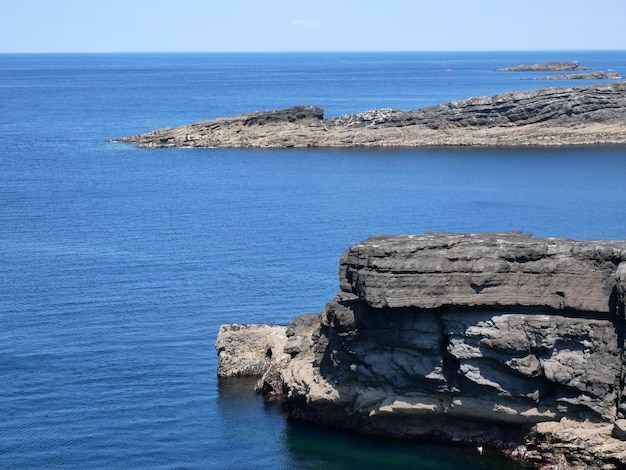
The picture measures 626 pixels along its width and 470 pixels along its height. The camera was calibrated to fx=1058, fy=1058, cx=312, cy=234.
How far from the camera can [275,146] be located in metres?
125

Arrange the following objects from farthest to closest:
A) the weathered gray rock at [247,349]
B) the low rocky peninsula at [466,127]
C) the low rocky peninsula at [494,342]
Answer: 1. the low rocky peninsula at [466,127]
2. the weathered gray rock at [247,349]
3. the low rocky peninsula at [494,342]

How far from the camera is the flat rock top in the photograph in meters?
34.2

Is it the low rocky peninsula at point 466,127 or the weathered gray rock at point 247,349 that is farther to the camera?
the low rocky peninsula at point 466,127

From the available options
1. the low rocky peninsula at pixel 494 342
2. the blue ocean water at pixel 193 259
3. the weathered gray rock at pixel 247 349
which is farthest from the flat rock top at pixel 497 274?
the weathered gray rock at pixel 247 349

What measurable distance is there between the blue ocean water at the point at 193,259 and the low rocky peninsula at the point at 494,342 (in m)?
1.61

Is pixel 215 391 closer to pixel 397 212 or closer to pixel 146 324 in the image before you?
pixel 146 324

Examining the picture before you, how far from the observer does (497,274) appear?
34.6 metres

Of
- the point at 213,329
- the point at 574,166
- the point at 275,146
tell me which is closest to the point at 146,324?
the point at 213,329

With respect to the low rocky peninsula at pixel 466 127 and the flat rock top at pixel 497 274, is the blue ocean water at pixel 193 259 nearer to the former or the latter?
the low rocky peninsula at pixel 466 127

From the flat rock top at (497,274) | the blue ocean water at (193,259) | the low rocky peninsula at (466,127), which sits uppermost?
the flat rock top at (497,274)

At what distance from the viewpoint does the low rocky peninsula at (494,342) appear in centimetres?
3412

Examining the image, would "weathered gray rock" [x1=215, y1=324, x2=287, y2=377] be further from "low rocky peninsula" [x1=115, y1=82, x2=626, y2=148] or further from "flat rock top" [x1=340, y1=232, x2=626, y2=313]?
"low rocky peninsula" [x1=115, y1=82, x2=626, y2=148]

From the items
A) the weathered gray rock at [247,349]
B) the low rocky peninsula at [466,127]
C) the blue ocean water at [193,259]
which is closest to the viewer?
the blue ocean water at [193,259]

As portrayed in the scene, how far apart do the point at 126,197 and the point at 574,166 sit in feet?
146
